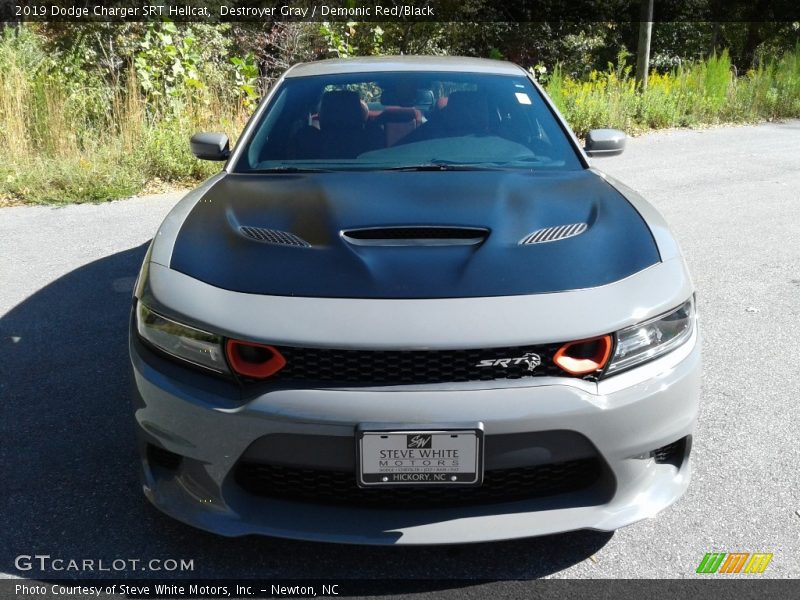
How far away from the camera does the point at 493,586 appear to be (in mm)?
2369

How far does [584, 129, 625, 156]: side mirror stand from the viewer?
399 cm

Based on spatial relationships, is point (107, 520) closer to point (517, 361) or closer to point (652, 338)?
point (517, 361)

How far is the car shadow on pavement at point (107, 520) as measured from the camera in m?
2.45

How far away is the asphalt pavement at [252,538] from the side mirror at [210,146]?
107cm

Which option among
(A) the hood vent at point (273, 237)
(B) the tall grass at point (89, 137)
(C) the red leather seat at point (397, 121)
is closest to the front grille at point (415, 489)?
(A) the hood vent at point (273, 237)

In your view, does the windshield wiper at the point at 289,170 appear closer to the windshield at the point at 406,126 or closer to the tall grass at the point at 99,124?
the windshield at the point at 406,126

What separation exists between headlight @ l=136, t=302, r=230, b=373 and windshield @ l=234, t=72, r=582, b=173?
3.89ft

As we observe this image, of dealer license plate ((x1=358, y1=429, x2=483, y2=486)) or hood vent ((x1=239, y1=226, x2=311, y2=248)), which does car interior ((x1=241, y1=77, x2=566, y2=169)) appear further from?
dealer license plate ((x1=358, y1=429, x2=483, y2=486))

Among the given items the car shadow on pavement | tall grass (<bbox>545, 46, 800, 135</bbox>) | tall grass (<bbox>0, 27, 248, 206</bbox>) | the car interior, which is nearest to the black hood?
the car interior

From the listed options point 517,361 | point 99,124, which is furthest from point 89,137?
point 517,361

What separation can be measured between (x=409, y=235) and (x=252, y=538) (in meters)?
1.10

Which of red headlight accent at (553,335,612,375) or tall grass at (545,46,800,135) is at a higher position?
red headlight accent at (553,335,612,375)

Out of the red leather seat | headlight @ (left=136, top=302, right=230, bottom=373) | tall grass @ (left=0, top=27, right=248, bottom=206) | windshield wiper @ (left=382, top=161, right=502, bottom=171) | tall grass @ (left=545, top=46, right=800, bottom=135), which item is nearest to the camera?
headlight @ (left=136, top=302, right=230, bottom=373)

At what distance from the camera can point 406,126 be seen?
358 cm
